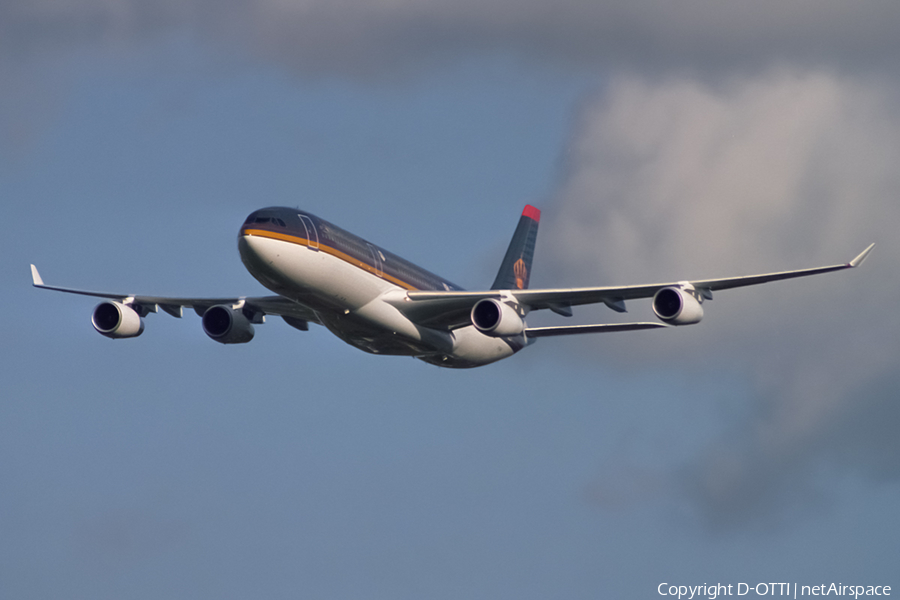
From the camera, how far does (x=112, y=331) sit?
58469mm

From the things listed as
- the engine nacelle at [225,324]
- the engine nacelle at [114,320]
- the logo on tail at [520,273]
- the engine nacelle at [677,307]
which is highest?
the logo on tail at [520,273]

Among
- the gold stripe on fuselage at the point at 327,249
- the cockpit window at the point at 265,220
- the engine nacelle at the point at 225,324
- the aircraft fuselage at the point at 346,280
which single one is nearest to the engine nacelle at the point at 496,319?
the aircraft fuselage at the point at 346,280

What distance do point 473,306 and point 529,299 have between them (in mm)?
2555

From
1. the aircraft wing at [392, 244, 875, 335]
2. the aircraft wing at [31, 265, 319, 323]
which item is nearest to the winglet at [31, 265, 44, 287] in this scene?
the aircraft wing at [31, 265, 319, 323]

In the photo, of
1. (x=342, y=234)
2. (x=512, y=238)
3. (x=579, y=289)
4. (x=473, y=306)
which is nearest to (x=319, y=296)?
(x=342, y=234)

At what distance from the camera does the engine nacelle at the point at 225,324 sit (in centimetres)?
5759

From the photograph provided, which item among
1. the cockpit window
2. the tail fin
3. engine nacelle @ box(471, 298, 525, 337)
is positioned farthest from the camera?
the tail fin

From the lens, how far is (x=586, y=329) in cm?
5578

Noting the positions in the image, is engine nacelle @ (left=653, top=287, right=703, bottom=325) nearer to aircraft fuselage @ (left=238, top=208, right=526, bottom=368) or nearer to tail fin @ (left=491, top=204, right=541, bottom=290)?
aircraft fuselage @ (left=238, top=208, right=526, bottom=368)

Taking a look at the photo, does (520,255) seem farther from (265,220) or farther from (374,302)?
(265,220)

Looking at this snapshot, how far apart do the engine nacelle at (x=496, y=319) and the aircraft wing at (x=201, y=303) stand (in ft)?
27.3

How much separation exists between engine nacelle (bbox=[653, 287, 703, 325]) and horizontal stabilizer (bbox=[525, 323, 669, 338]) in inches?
67.4

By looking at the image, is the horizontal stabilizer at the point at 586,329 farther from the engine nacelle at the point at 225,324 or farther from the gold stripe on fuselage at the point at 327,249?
the engine nacelle at the point at 225,324

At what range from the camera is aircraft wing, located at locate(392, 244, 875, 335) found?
49.8 meters
